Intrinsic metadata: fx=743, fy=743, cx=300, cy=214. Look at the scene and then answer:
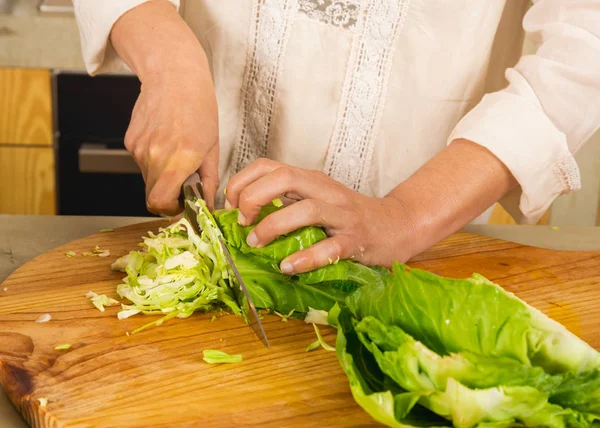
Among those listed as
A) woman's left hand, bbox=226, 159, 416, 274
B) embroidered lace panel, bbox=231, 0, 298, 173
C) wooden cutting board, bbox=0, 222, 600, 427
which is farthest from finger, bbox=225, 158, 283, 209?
embroidered lace panel, bbox=231, 0, 298, 173

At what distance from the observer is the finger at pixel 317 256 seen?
1219 mm

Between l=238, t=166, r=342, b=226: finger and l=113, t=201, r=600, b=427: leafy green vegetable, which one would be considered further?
l=238, t=166, r=342, b=226: finger

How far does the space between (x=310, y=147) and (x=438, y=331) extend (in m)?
0.87

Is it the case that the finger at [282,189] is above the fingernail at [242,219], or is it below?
above

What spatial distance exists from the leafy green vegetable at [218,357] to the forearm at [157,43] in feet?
1.96

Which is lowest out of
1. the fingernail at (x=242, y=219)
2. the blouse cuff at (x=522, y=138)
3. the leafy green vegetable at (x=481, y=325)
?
the fingernail at (x=242, y=219)

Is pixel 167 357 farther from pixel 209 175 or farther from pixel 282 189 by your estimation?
pixel 209 175

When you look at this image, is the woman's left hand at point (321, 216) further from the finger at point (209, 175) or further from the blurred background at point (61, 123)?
the blurred background at point (61, 123)

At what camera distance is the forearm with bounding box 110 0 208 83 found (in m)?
1.46

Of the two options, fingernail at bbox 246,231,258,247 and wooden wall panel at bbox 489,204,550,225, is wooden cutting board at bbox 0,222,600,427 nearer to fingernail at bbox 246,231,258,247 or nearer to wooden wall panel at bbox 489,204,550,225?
fingernail at bbox 246,231,258,247

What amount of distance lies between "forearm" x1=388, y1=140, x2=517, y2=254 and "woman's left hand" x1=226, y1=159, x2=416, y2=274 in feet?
0.08

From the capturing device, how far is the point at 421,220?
141 centimetres

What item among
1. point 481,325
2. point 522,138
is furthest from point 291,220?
point 522,138

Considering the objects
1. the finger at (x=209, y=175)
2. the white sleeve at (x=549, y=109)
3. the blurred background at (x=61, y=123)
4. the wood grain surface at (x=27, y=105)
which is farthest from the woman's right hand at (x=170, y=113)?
the wood grain surface at (x=27, y=105)
